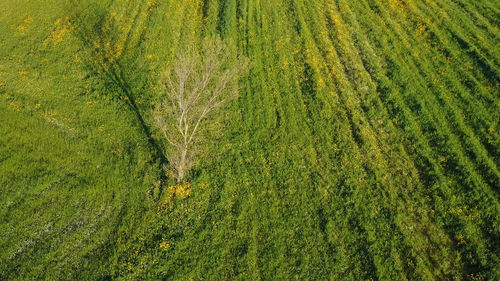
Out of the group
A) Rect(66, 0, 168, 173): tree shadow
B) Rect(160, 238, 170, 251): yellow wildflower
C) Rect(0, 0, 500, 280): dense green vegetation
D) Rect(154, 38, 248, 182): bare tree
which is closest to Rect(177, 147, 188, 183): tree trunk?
Rect(154, 38, 248, 182): bare tree

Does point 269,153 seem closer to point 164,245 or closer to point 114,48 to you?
point 164,245

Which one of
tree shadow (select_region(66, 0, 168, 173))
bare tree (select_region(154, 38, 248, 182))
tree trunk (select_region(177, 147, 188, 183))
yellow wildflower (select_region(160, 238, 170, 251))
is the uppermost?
tree shadow (select_region(66, 0, 168, 173))

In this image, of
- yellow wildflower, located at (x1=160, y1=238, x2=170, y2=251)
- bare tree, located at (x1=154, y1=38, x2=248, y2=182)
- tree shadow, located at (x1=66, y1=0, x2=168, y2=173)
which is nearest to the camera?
yellow wildflower, located at (x1=160, y1=238, x2=170, y2=251)

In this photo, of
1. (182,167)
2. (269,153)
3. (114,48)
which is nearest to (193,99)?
(182,167)

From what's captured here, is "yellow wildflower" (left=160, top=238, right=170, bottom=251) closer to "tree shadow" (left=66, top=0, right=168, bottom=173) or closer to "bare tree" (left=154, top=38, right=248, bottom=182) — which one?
"bare tree" (left=154, top=38, right=248, bottom=182)

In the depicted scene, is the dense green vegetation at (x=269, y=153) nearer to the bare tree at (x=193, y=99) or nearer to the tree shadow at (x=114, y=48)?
the tree shadow at (x=114, y=48)

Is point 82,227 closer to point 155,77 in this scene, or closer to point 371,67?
point 155,77
